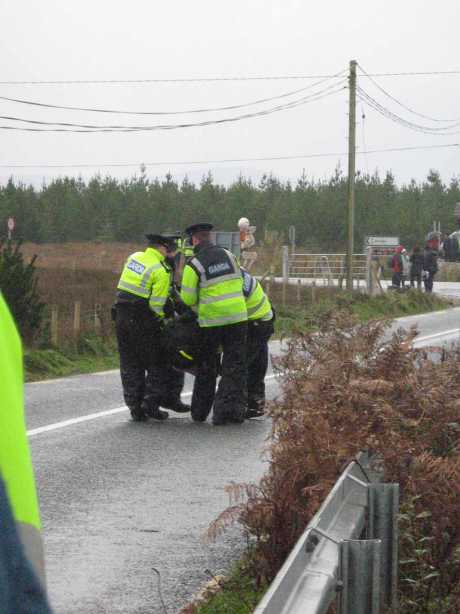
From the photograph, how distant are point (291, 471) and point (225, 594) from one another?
2.00 ft

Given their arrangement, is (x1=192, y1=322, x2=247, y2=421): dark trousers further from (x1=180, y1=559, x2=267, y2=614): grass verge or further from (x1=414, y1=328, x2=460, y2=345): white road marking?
(x1=414, y1=328, x2=460, y2=345): white road marking

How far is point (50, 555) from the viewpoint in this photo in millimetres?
6645

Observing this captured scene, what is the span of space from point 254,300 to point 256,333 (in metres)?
0.31

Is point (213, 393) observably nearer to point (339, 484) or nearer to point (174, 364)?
point (174, 364)

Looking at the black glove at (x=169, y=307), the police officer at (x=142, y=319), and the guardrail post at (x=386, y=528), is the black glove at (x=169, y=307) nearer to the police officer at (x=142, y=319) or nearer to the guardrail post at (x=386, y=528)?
the police officer at (x=142, y=319)

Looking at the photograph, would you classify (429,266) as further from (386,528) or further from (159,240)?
(386,528)

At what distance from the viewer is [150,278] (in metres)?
11.6

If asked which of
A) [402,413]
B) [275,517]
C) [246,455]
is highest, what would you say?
[402,413]

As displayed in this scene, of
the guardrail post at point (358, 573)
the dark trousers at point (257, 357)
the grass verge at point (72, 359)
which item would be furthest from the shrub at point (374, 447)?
the grass verge at point (72, 359)

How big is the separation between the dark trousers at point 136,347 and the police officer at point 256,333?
859 mm

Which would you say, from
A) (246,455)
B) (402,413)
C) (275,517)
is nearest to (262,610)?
(275,517)

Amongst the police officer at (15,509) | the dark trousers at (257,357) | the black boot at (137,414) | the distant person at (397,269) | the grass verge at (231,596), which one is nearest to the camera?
the police officer at (15,509)

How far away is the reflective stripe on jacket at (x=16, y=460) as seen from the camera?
5.31ft

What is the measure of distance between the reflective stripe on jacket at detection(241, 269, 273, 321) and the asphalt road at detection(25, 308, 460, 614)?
0.97 meters
